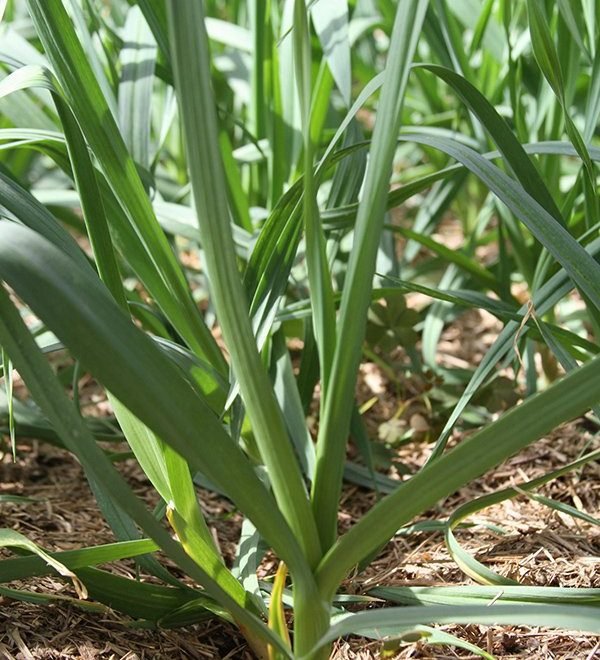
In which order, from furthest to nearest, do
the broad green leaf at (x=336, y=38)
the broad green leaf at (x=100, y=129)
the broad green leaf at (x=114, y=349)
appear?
the broad green leaf at (x=336, y=38), the broad green leaf at (x=100, y=129), the broad green leaf at (x=114, y=349)

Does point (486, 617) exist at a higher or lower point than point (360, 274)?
lower

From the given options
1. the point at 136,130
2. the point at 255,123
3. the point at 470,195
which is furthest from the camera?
the point at 470,195

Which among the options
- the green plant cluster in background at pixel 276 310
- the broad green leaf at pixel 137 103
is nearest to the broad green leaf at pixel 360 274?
the green plant cluster in background at pixel 276 310

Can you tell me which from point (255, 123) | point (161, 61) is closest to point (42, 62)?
point (161, 61)

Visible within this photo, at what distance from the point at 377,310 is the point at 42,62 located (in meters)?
0.66

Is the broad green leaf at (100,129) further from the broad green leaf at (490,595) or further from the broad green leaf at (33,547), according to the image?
the broad green leaf at (490,595)

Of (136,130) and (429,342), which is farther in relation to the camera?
(429,342)

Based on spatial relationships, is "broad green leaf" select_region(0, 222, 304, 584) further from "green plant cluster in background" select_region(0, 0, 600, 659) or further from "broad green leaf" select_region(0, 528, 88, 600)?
"broad green leaf" select_region(0, 528, 88, 600)

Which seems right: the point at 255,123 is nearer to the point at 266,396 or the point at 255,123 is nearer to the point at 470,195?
the point at 470,195

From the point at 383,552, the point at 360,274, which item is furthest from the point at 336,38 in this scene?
the point at 383,552

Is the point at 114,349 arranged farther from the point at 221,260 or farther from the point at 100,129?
the point at 100,129

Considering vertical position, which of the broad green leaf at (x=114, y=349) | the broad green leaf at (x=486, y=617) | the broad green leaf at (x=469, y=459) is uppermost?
the broad green leaf at (x=114, y=349)

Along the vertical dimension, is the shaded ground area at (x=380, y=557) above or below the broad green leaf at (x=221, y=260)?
below

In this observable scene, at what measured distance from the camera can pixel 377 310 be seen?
4.54ft
